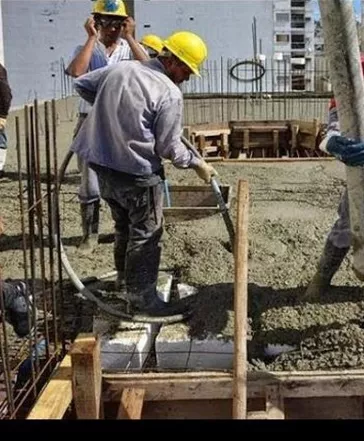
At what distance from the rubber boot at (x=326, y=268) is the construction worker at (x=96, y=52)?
2112 mm

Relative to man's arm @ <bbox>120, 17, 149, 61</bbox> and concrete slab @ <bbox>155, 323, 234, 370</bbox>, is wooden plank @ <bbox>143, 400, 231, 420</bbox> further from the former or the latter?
man's arm @ <bbox>120, 17, 149, 61</bbox>

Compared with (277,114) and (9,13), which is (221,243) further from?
(9,13)

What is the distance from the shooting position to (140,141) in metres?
4.09

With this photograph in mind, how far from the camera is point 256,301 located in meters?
4.45

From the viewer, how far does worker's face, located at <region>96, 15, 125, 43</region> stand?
5648 millimetres

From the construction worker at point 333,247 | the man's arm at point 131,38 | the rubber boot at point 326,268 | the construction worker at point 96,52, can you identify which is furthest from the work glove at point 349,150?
the man's arm at point 131,38

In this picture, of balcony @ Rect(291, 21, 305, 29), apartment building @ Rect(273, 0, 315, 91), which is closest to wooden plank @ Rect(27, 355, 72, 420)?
apartment building @ Rect(273, 0, 315, 91)

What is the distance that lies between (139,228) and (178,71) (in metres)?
0.94

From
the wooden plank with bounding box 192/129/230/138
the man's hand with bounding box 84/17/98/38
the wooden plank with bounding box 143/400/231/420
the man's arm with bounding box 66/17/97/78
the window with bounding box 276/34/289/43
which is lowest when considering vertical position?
the wooden plank with bounding box 143/400/231/420

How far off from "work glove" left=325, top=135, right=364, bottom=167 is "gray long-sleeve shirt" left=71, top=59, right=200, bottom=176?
95 centimetres

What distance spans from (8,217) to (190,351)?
361cm

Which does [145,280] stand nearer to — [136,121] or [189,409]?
[136,121]

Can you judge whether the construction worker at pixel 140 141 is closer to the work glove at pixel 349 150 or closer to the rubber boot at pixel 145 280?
the rubber boot at pixel 145 280

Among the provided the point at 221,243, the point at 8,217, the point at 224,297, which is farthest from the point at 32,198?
the point at 8,217
